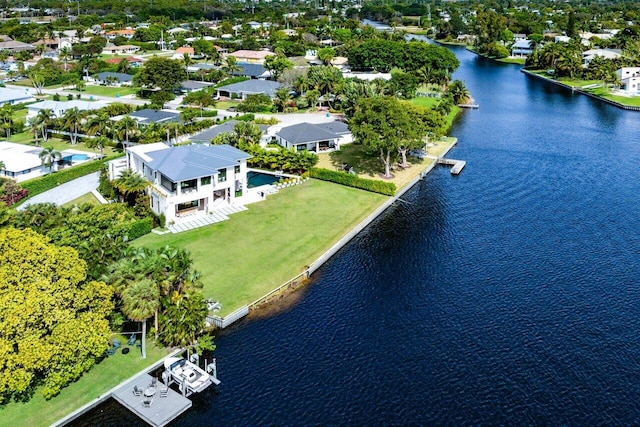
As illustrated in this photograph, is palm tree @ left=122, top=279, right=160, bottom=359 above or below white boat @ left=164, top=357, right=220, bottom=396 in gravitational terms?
above

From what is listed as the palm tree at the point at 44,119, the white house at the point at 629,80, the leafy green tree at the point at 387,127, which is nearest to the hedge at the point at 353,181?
the leafy green tree at the point at 387,127

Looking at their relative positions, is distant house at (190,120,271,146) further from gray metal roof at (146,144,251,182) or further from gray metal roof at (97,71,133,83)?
gray metal roof at (97,71,133,83)

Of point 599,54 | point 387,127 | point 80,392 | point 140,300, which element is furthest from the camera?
point 599,54

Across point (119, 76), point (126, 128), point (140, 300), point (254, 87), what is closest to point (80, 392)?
point (140, 300)

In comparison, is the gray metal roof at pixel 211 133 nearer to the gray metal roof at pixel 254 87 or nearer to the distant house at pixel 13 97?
→ the gray metal roof at pixel 254 87

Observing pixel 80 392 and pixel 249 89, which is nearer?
pixel 80 392

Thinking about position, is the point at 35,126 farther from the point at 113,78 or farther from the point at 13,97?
the point at 113,78

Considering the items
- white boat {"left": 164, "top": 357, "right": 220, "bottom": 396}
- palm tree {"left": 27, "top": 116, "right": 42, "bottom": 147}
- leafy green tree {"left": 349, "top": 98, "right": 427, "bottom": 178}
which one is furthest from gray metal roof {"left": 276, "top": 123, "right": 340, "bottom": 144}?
white boat {"left": 164, "top": 357, "right": 220, "bottom": 396}
